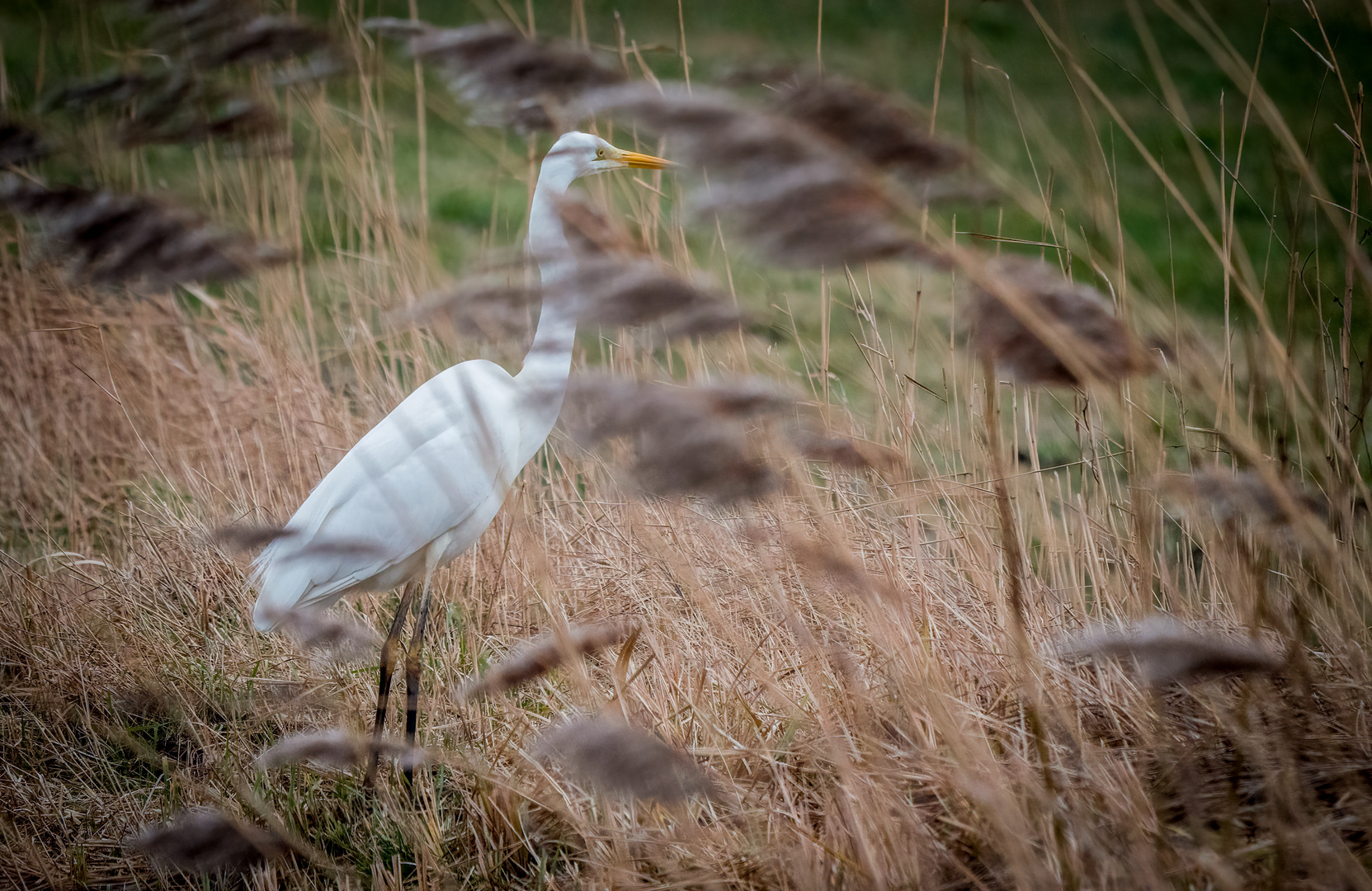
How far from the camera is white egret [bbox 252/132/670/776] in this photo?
5.83ft

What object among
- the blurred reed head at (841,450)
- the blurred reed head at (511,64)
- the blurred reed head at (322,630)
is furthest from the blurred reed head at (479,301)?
the blurred reed head at (322,630)

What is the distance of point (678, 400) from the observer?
77 cm

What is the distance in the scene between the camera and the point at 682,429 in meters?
0.74

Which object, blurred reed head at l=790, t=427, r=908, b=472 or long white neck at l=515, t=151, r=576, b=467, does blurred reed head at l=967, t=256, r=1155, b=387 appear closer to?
blurred reed head at l=790, t=427, r=908, b=472

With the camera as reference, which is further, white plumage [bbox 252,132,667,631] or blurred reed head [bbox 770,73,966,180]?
white plumage [bbox 252,132,667,631]

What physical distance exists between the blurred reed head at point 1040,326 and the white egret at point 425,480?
104cm

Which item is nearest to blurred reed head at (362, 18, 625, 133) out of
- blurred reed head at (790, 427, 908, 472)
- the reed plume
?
the reed plume

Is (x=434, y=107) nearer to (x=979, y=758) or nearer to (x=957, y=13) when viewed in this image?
(x=957, y=13)

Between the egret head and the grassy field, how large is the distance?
0.40ft

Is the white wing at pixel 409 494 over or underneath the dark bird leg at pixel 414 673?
over

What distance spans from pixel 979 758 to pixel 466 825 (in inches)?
37.2

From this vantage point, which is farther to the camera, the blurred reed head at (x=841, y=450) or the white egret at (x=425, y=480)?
the white egret at (x=425, y=480)

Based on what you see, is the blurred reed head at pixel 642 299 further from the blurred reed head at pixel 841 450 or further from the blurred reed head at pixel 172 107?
the blurred reed head at pixel 172 107

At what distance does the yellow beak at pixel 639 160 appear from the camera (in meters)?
1.97
